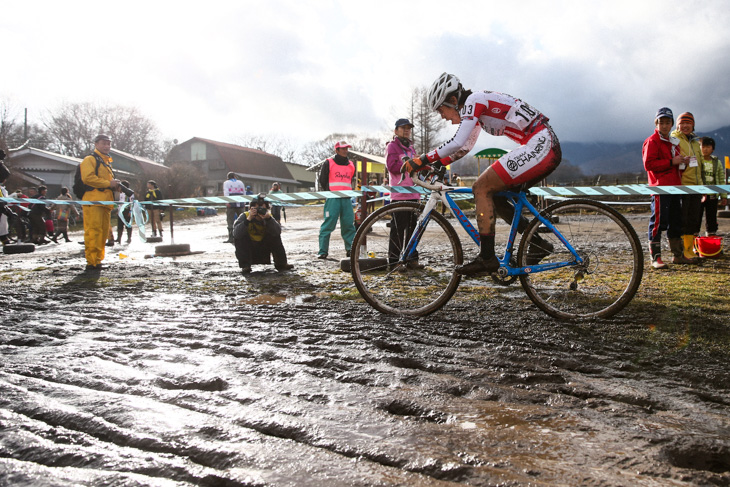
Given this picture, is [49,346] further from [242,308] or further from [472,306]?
[472,306]

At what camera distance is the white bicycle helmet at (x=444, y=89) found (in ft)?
13.2

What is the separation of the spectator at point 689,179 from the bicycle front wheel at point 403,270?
3890mm

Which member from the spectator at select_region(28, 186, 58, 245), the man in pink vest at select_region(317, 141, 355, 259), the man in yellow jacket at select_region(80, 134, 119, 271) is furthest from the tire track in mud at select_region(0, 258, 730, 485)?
the spectator at select_region(28, 186, 58, 245)

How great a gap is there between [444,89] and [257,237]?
145 inches

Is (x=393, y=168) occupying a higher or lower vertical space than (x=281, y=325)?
higher

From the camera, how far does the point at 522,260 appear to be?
147 inches

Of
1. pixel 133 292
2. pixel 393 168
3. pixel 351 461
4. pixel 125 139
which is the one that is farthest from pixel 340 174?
pixel 125 139

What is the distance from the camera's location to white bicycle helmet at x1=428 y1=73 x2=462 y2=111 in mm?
4017

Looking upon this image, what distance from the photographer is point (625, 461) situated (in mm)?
1535

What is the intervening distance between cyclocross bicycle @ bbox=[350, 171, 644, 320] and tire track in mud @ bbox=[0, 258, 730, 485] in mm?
407

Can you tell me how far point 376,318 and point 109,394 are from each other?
198cm

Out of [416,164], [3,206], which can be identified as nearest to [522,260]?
[416,164]

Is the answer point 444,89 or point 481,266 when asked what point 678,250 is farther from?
point 444,89

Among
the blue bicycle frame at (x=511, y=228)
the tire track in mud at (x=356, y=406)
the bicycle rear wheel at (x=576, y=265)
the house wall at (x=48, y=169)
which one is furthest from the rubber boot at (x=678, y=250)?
the house wall at (x=48, y=169)
